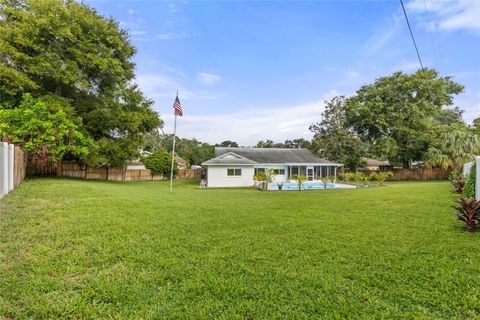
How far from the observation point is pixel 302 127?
35969mm

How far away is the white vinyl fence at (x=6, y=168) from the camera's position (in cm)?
816

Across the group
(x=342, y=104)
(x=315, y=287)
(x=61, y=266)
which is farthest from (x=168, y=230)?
(x=342, y=104)

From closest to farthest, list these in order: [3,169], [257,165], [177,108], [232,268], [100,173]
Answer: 1. [232,268]
2. [3,169]
3. [177,108]
4. [100,173]
5. [257,165]

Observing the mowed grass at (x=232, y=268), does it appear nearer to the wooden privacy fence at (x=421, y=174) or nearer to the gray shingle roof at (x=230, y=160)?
the gray shingle roof at (x=230, y=160)

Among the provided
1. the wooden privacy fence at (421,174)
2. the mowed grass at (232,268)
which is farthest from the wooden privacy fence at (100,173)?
the wooden privacy fence at (421,174)

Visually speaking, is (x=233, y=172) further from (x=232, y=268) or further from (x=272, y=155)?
(x=232, y=268)

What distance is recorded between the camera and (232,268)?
3811 mm

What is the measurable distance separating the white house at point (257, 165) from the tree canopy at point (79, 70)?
655cm

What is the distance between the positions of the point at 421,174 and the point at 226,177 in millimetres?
22737

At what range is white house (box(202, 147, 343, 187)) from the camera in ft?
77.9

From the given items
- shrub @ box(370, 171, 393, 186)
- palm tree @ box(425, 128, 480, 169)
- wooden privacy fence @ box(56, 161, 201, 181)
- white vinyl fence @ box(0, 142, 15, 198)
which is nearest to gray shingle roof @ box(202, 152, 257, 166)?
wooden privacy fence @ box(56, 161, 201, 181)

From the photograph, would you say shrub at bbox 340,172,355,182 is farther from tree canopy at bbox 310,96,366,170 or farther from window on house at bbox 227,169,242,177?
window on house at bbox 227,169,242,177

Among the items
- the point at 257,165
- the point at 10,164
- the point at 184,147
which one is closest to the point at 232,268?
the point at 10,164

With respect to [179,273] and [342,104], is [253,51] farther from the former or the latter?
[342,104]
